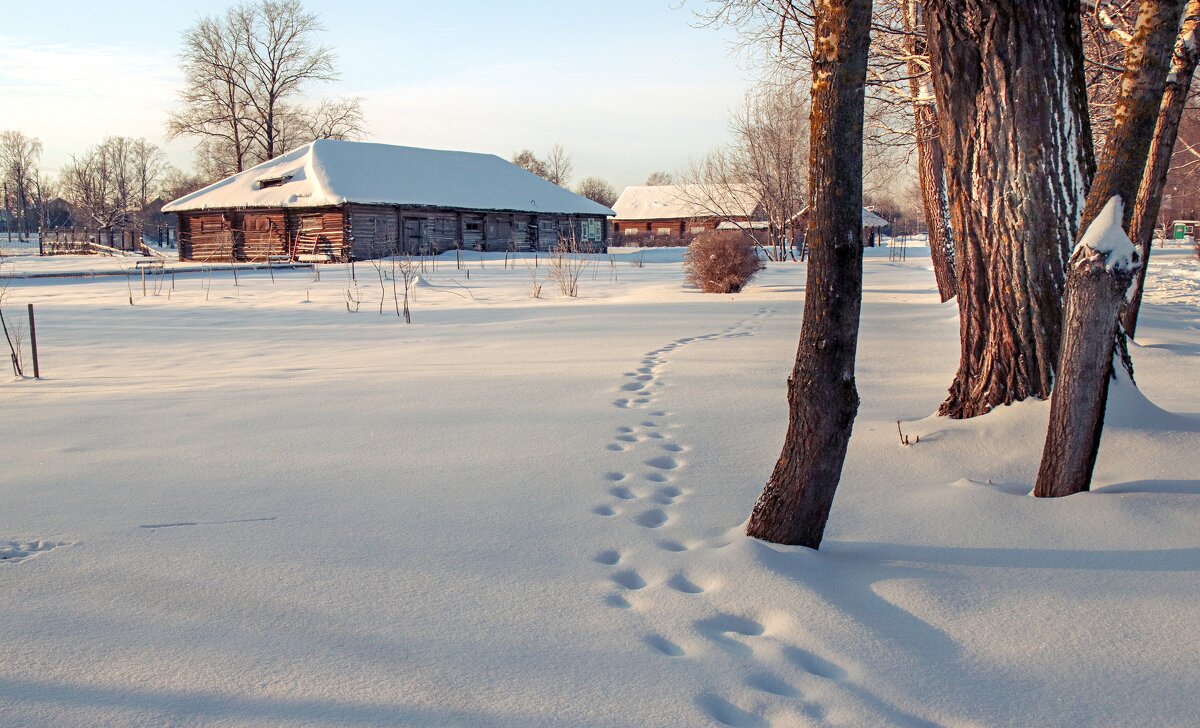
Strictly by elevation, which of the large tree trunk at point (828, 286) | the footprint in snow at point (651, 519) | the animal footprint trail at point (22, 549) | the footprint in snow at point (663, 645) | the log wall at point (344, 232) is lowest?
the footprint in snow at point (663, 645)

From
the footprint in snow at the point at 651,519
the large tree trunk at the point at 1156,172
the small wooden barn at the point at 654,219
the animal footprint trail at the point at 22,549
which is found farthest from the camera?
the small wooden barn at the point at 654,219

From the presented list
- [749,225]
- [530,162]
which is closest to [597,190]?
[530,162]

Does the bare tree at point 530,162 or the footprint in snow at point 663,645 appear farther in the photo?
the bare tree at point 530,162

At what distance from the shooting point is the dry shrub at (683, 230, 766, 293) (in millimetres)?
15633

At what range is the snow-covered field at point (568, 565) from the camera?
2.12 meters

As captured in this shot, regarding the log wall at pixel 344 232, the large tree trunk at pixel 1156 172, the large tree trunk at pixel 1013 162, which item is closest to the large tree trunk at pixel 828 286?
the large tree trunk at pixel 1013 162

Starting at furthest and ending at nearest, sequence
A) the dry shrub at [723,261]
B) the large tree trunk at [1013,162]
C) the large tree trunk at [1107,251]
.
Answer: the dry shrub at [723,261]
the large tree trunk at [1013,162]
the large tree trunk at [1107,251]

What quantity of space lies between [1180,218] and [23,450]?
80698mm

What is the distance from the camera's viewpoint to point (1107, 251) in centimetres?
299

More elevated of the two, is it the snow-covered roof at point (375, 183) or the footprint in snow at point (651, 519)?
the snow-covered roof at point (375, 183)

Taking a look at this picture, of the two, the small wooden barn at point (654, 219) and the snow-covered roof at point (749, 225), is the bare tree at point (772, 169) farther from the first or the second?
the small wooden barn at point (654, 219)

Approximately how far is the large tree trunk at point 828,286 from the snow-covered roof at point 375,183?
1081 inches

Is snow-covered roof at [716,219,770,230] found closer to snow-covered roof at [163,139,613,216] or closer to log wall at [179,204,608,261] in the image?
log wall at [179,204,608,261]

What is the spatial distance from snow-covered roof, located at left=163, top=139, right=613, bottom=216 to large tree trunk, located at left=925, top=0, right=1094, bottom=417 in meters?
26.2
